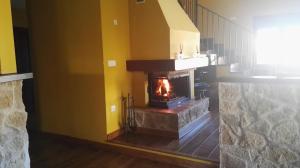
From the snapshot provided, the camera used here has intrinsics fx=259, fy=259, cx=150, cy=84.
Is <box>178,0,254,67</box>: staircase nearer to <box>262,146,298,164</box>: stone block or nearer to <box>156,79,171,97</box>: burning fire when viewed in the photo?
<box>156,79,171,97</box>: burning fire

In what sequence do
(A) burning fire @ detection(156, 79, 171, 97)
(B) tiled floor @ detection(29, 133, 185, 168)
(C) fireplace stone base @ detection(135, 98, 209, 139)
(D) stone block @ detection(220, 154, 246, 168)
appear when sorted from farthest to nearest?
(A) burning fire @ detection(156, 79, 171, 97) → (C) fireplace stone base @ detection(135, 98, 209, 139) → (B) tiled floor @ detection(29, 133, 185, 168) → (D) stone block @ detection(220, 154, 246, 168)

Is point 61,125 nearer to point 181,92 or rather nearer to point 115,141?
point 115,141

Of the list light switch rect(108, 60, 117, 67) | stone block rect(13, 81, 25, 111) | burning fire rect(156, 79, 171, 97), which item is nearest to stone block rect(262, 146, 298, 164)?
burning fire rect(156, 79, 171, 97)

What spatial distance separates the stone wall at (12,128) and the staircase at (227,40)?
4.96m

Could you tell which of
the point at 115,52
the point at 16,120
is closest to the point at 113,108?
the point at 115,52

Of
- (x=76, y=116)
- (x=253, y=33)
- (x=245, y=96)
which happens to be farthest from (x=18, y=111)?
(x=253, y=33)

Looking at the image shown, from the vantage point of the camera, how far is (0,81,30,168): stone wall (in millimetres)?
2635

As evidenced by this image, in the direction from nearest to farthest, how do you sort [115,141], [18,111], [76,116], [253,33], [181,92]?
[18,111], [115,141], [76,116], [181,92], [253,33]

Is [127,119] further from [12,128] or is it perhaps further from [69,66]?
[12,128]

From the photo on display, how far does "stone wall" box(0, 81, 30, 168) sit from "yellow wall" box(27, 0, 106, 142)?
1472mm

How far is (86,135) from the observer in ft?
14.5

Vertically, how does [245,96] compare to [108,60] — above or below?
below

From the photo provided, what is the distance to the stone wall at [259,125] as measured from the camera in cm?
262

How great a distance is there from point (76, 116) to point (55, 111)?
52 cm
